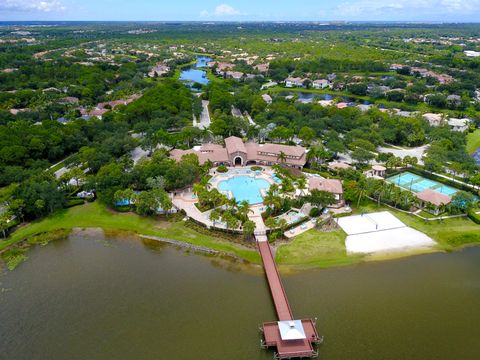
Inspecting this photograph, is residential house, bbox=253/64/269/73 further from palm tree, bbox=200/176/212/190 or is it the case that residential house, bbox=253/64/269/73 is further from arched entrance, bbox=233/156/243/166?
palm tree, bbox=200/176/212/190

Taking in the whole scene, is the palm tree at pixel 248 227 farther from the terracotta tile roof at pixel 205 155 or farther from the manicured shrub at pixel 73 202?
the manicured shrub at pixel 73 202

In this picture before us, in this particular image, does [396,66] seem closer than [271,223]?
No

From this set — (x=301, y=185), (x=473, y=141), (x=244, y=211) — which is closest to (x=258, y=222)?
(x=244, y=211)

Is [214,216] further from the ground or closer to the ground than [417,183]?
further from the ground

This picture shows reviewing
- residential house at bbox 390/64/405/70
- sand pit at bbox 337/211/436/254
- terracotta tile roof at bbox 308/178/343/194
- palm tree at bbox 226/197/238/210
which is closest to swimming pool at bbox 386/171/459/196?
sand pit at bbox 337/211/436/254

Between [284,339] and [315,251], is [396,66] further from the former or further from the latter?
[284,339]

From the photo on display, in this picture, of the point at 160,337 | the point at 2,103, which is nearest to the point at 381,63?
the point at 2,103

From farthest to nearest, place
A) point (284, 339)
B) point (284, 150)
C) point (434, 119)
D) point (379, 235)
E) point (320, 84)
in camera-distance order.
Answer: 1. point (320, 84)
2. point (434, 119)
3. point (284, 150)
4. point (379, 235)
5. point (284, 339)
